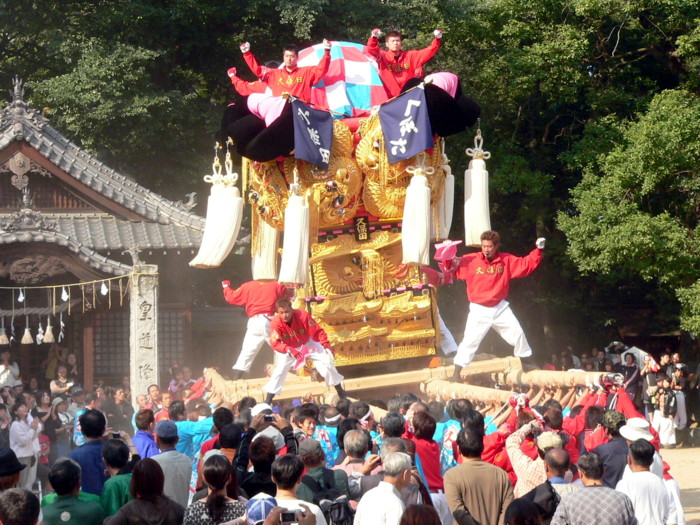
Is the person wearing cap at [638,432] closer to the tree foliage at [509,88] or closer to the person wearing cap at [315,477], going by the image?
the person wearing cap at [315,477]

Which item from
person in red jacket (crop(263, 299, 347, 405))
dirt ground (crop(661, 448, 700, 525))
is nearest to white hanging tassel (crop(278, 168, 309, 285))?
person in red jacket (crop(263, 299, 347, 405))

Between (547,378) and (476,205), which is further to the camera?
(476,205)

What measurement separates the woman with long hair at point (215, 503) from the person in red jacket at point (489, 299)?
20.7 ft

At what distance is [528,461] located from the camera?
245 inches

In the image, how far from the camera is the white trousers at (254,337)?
40.2ft

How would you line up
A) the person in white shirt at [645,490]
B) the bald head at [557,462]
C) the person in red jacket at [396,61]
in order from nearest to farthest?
the bald head at [557,462] → the person in white shirt at [645,490] → the person in red jacket at [396,61]

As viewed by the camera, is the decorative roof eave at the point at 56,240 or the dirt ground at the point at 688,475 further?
the decorative roof eave at the point at 56,240

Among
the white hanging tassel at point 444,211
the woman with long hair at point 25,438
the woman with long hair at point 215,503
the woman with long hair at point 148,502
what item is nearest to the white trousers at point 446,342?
the white hanging tassel at point 444,211

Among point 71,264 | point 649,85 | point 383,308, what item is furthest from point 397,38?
point 649,85

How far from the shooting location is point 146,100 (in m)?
17.7

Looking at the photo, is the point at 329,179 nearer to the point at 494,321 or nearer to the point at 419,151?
the point at 419,151

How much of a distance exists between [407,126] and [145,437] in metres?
5.45

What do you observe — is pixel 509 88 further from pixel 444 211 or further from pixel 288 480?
pixel 288 480

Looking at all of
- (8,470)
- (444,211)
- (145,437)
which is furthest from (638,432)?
(444,211)
